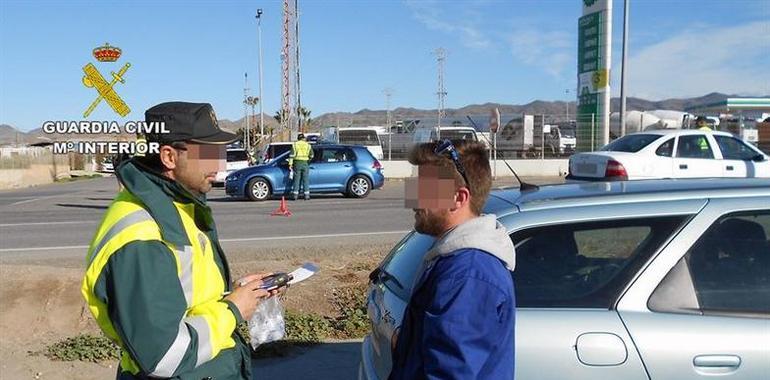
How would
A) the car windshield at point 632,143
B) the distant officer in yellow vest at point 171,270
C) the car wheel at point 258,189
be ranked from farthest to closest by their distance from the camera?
the car wheel at point 258,189 < the car windshield at point 632,143 < the distant officer in yellow vest at point 171,270

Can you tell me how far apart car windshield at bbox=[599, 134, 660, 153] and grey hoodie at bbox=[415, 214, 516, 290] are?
12.6 m

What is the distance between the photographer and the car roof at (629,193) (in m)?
3.04

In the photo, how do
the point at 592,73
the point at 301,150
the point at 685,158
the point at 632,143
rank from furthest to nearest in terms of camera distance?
the point at 592,73
the point at 301,150
the point at 632,143
the point at 685,158

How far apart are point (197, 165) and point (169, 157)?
Answer: 9cm

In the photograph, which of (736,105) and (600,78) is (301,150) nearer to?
(600,78)

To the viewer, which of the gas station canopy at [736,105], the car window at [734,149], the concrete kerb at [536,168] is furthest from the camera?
the gas station canopy at [736,105]

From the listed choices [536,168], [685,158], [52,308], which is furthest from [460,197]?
[536,168]

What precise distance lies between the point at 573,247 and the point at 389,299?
2.81 feet

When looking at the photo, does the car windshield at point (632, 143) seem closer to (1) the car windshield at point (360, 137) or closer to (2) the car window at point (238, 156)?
(2) the car window at point (238, 156)

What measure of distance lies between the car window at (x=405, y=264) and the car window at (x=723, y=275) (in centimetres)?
100

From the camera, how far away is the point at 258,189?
752 inches

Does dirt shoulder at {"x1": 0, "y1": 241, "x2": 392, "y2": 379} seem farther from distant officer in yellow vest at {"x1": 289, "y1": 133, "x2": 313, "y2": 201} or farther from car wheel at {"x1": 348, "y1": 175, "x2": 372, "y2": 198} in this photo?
car wheel at {"x1": 348, "y1": 175, "x2": 372, "y2": 198}

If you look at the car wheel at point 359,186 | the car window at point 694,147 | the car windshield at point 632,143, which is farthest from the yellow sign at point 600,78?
the car wheel at point 359,186

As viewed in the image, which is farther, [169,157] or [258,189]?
[258,189]
